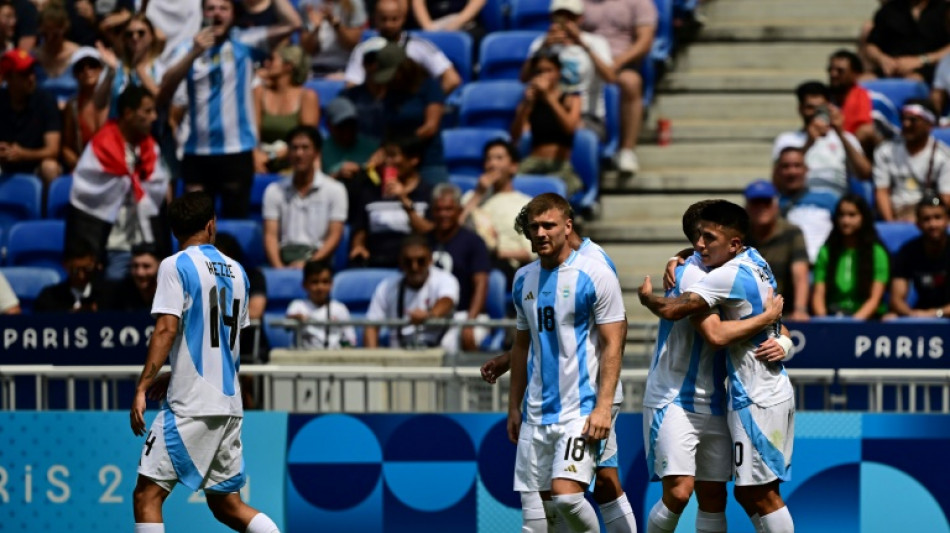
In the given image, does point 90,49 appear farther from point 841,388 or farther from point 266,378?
point 841,388

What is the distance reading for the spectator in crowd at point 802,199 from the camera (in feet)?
42.5

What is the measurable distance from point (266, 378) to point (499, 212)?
2.95 metres

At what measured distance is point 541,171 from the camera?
13.7m

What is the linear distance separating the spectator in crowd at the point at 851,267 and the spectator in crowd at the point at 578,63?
8.96ft

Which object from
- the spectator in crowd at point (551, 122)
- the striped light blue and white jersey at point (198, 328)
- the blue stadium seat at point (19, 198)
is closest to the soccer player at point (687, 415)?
the striped light blue and white jersey at point (198, 328)

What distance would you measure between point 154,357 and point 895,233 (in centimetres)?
645

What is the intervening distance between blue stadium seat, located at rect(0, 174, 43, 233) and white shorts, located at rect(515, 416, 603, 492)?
25.0 ft

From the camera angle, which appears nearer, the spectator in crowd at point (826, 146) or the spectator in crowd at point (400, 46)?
the spectator in crowd at point (826, 146)

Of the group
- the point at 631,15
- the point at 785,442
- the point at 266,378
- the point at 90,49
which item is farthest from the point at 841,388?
the point at 90,49

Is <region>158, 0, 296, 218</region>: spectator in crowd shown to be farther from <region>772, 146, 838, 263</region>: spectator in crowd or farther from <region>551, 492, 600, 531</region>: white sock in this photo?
<region>551, 492, 600, 531</region>: white sock

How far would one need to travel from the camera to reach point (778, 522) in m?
8.24

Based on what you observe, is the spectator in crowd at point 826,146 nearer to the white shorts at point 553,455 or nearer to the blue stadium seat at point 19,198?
the white shorts at point 553,455

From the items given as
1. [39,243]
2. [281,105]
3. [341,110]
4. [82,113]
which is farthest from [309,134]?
[82,113]

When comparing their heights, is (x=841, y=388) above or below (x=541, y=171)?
below
